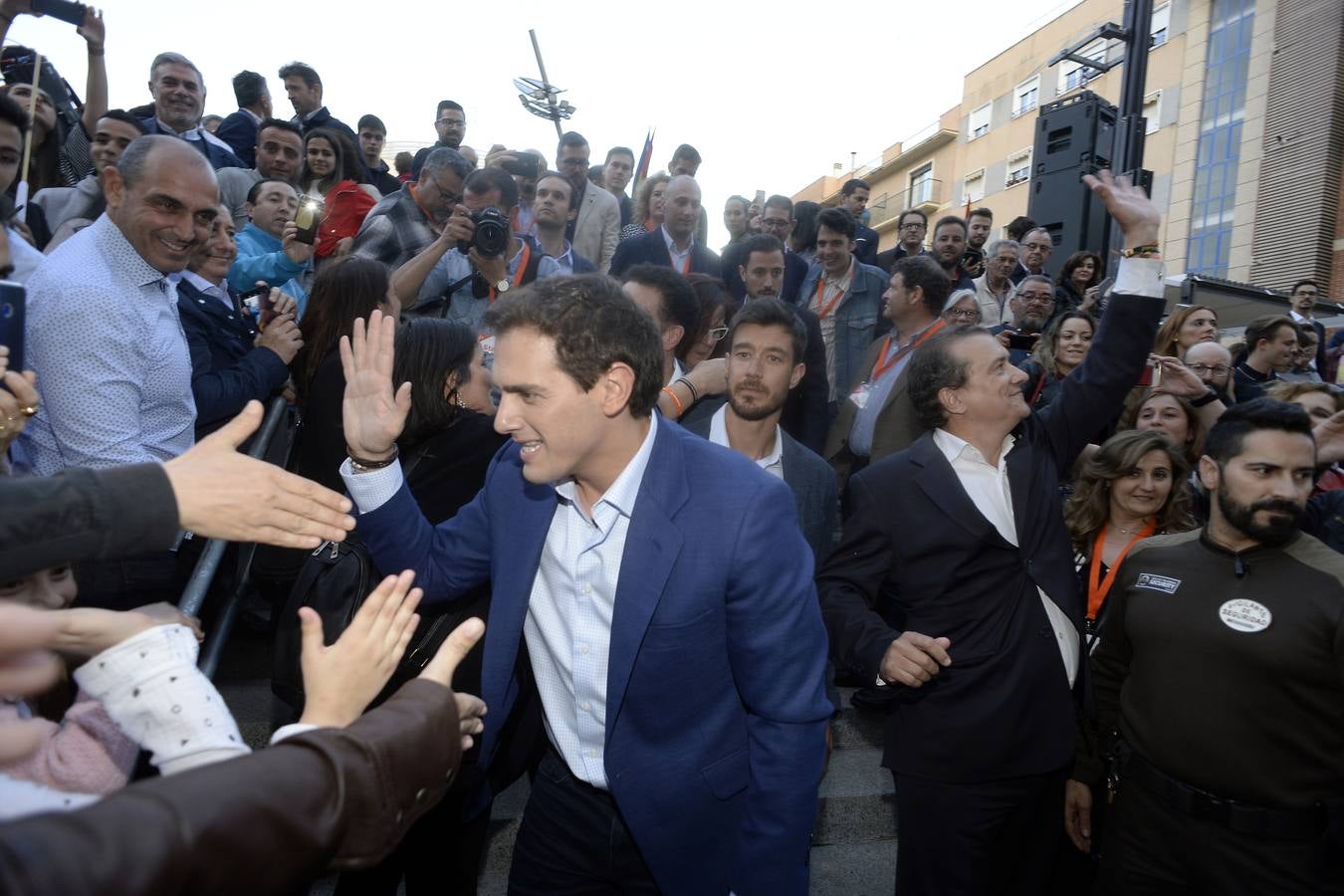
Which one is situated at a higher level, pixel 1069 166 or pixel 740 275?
pixel 1069 166

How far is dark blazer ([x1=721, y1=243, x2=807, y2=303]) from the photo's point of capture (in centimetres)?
602

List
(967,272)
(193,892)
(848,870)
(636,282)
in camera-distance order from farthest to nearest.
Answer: (967,272) → (636,282) → (848,870) → (193,892)

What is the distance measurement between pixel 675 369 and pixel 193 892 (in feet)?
11.2

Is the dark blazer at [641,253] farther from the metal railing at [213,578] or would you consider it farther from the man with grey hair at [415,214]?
the metal railing at [213,578]

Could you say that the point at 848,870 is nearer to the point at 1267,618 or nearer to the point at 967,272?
the point at 1267,618

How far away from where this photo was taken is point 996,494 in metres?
2.82

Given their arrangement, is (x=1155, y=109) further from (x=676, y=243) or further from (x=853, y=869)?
(x=853, y=869)

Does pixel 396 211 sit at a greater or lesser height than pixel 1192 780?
greater

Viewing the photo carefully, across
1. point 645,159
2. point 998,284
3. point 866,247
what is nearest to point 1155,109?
point 866,247

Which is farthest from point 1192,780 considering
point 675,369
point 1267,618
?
point 675,369

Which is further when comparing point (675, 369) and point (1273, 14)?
point (1273, 14)

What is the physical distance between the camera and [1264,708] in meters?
2.51

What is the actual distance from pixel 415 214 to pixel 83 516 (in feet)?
13.8

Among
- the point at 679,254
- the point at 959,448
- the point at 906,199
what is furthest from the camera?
the point at 906,199
